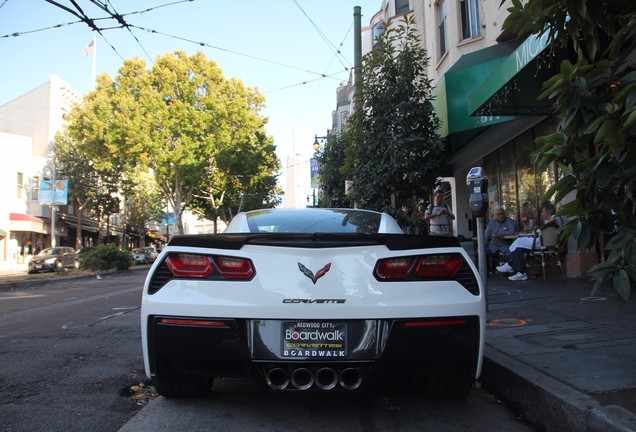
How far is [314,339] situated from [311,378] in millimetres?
240

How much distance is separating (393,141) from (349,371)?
24.0 ft

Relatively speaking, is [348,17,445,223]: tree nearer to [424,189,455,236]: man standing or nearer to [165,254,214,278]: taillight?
[424,189,455,236]: man standing

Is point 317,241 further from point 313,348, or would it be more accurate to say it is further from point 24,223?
point 24,223

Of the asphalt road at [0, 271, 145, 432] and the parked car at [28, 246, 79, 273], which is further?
the parked car at [28, 246, 79, 273]

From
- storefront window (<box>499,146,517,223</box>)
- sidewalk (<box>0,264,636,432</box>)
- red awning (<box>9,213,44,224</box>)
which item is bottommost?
sidewalk (<box>0,264,636,432</box>)

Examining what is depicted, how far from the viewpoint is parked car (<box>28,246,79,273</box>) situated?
1012 inches

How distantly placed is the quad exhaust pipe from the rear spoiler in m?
0.73

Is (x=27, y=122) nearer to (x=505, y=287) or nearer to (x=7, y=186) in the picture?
(x=7, y=186)

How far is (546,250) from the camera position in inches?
374

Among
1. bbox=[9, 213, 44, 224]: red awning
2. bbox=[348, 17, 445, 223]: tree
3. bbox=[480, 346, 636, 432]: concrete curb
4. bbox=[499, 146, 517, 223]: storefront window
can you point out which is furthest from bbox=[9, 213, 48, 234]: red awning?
bbox=[480, 346, 636, 432]: concrete curb

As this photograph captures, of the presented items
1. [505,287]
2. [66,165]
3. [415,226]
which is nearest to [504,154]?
[415,226]

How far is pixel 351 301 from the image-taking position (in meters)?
2.87

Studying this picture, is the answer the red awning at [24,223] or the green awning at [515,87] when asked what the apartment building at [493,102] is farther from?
the red awning at [24,223]

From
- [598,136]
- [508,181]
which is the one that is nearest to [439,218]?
[508,181]
